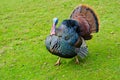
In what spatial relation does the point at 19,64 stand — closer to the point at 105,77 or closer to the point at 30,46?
the point at 30,46

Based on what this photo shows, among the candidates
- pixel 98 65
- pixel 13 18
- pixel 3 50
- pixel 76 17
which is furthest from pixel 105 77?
pixel 13 18

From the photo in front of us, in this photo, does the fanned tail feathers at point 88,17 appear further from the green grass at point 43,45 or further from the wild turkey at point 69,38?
the green grass at point 43,45

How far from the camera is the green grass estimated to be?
26.9ft

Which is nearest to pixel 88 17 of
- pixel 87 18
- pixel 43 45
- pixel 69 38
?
pixel 87 18

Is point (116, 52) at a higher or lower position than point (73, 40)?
lower

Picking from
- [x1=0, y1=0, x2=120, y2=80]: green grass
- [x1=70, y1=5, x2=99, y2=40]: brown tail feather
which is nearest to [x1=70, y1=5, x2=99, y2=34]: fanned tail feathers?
[x1=70, y1=5, x2=99, y2=40]: brown tail feather

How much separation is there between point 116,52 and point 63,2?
546cm

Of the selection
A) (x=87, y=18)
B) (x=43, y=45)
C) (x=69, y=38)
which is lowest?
(x=43, y=45)

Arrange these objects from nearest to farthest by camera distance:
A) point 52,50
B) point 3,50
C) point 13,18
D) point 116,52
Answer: point 52,50, point 116,52, point 3,50, point 13,18

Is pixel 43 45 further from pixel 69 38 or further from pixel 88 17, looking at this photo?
pixel 69 38

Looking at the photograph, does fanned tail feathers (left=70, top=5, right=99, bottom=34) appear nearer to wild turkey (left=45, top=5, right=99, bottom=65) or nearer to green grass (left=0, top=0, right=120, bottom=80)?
wild turkey (left=45, top=5, right=99, bottom=65)

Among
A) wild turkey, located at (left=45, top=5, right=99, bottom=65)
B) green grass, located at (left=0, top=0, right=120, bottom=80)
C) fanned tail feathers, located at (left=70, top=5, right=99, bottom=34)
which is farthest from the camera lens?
fanned tail feathers, located at (left=70, top=5, right=99, bottom=34)

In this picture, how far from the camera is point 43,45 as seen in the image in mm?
9867

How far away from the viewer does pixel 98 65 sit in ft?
27.8
